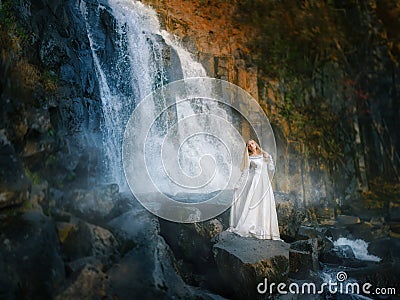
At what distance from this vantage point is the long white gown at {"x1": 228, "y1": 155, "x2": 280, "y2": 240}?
5012mm

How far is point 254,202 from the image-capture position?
5.07 metres

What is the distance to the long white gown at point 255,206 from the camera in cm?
501

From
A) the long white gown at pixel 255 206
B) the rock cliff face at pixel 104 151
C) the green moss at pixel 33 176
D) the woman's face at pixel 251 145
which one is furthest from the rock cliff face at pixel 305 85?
the green moss at pixel 33 176

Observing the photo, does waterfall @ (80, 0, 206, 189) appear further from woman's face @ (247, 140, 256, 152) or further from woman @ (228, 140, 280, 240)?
woman's face @ (247, 140, 256, 152)

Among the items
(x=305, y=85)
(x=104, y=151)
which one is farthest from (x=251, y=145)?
(x=305, y=85)

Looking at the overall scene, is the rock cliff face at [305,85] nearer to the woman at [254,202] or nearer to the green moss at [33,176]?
the woman at [254,202]

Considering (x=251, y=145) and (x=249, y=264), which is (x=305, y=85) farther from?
(x=249, y=264)

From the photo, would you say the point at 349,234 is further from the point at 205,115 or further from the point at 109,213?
the point at 109,213

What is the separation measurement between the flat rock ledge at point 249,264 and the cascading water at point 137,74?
3303 millimetres

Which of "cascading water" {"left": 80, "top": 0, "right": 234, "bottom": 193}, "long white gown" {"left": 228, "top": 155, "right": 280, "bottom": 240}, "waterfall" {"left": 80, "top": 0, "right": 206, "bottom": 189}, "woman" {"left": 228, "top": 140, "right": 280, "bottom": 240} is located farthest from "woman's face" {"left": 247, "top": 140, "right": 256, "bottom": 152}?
"waterfall" {"left": 80, "top": 0, "right": 206, "bottom": 189}

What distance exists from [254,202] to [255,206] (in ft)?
0.20

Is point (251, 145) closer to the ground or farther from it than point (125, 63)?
closer to the ground

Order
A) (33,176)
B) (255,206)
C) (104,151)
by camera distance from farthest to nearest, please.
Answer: (104,151)
(255,206)
(33,176)

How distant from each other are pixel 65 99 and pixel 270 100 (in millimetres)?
6713
